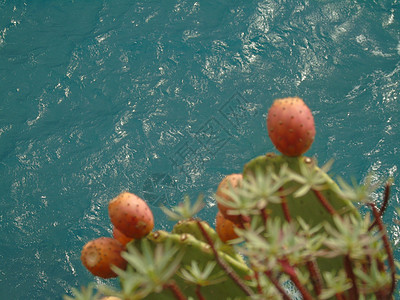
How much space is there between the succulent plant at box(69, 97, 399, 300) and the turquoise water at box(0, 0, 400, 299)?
1.62 meters

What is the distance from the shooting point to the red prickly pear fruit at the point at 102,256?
1045 millimetres

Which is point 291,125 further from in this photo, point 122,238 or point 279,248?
point 122,238

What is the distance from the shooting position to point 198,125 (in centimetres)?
304

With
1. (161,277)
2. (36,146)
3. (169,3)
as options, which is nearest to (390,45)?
(169,3)

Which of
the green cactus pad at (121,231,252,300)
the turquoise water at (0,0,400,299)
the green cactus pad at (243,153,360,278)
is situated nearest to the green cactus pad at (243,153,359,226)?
the green cactus pad at (243,153,360,278)

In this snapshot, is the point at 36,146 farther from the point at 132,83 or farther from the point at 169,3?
the point at 169,3

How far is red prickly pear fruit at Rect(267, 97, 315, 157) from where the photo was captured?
2.82ft

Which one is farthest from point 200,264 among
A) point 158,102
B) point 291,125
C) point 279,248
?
point 158,102

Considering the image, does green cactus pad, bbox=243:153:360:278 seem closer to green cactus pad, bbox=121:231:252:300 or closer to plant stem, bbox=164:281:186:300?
green cactus pad, bbox=121:231:252:300

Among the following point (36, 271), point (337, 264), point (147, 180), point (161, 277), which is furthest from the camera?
point (147, 180)

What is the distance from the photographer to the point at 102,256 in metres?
1.04

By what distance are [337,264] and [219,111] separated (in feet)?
6.97

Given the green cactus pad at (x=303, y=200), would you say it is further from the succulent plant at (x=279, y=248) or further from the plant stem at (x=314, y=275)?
the plant stem at (x=314, y=275)

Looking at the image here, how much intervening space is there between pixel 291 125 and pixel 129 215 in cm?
34
